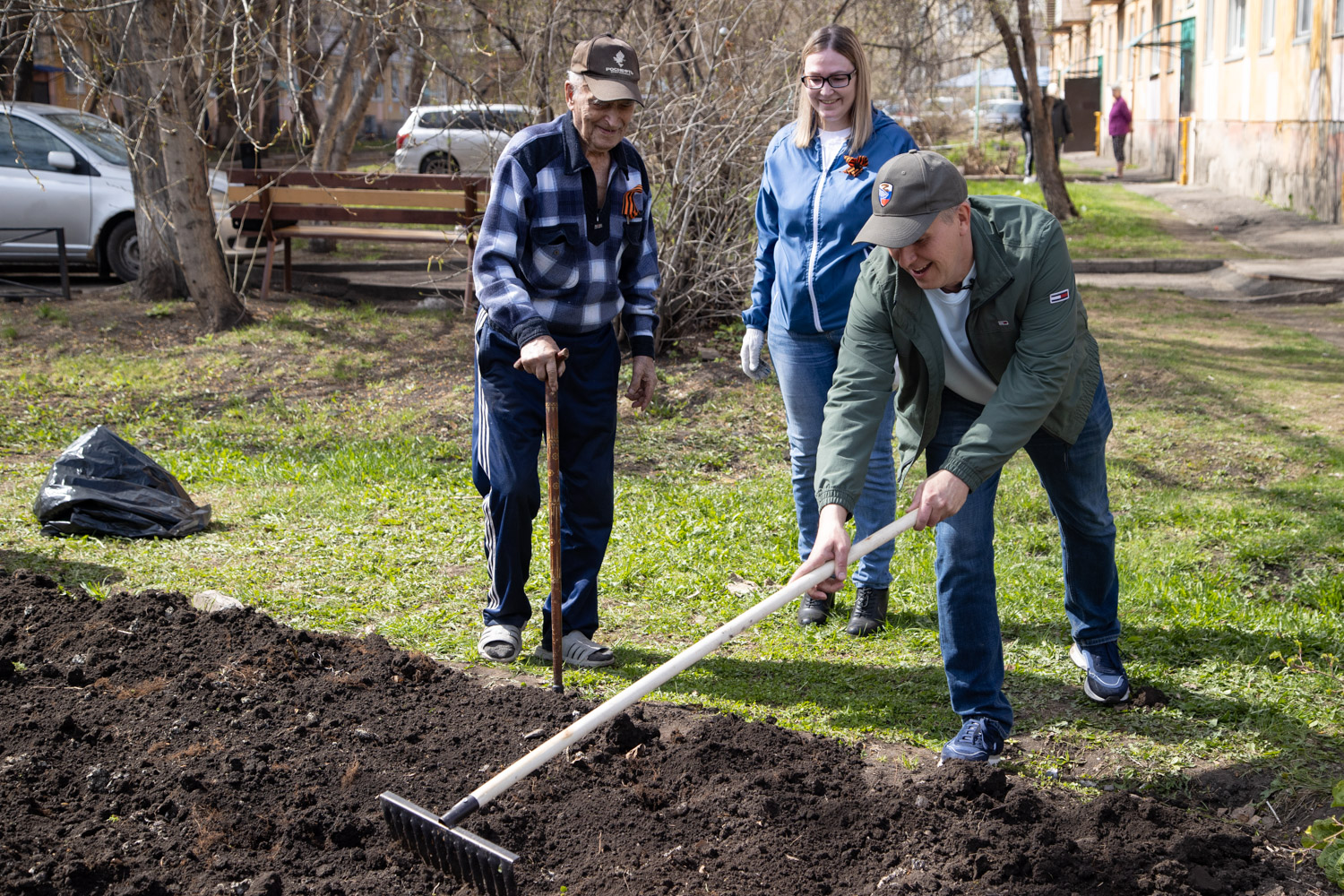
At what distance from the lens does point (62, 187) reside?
11.5 meters

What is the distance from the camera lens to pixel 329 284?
1197cm

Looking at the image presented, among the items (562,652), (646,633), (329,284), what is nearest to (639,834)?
(562,652)

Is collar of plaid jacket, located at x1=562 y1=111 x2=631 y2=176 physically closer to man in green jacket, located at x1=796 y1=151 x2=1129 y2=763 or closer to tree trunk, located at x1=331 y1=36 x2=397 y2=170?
man in green jacket, located at x1=796 y1=151 x2=1129 y2=763

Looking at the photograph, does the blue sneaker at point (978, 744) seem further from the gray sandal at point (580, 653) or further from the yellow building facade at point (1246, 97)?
the yellow building facade at point (1246, 97)

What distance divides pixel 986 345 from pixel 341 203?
8867 mm

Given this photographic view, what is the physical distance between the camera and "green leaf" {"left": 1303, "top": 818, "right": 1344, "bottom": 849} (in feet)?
9.02

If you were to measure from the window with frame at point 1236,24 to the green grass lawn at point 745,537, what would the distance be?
51.2 feet

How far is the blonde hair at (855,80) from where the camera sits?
3857 millimetres

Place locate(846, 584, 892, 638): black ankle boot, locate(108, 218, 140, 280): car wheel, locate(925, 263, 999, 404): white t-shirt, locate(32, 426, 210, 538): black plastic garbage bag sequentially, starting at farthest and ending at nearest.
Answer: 1. locate(108, 218, 140, 280): car wheel
2. locate(32, 426, 210, 538): black plastic garbage bag
3. locate(846, 584, 892, 638): black ankle boot
4. locate(925, 263, 999, 404): white t-shirt

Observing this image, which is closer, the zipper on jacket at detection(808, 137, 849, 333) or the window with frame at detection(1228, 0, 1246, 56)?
the zipper on jacket at detection(808, 137, 849, 333)

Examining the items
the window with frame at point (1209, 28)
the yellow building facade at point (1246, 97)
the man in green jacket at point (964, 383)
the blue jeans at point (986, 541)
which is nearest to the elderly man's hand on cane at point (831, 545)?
the man in green jacket at point (964, 383)

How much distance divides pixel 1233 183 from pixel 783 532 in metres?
18.7

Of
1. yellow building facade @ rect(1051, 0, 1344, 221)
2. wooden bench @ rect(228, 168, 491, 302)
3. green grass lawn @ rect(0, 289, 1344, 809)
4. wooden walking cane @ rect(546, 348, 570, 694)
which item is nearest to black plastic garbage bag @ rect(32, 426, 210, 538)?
green grass lawn @ rect(0, 289, 1344, 809)

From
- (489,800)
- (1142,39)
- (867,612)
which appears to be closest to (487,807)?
(489,800)
